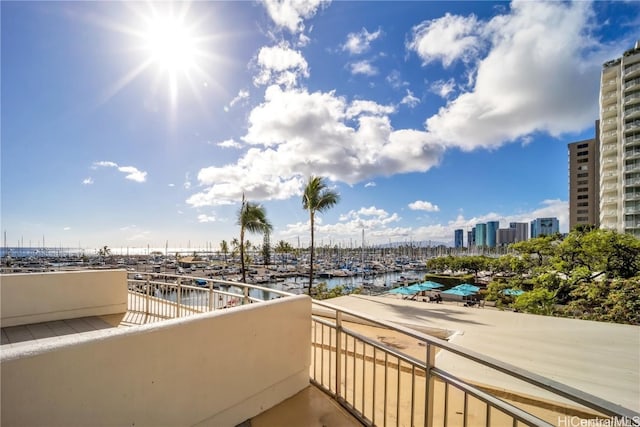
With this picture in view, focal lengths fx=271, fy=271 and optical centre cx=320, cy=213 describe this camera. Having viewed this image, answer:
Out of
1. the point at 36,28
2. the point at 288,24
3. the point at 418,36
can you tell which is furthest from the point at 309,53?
the point at 36,28

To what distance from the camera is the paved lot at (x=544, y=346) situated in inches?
146

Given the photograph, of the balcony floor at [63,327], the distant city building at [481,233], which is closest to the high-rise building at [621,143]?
the balcony floor at [63,327]

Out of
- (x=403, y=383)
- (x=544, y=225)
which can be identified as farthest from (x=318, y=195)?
(x=544, y=225)

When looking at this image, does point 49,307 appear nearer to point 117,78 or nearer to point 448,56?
point 117,78

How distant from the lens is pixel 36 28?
5.79 m

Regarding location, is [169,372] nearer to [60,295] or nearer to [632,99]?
[60,295]

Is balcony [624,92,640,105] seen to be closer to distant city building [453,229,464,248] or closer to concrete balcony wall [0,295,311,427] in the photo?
concrete balcony wall [0,295,311,427]

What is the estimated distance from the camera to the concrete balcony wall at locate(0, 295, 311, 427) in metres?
1.36

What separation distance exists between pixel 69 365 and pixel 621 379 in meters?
6.43

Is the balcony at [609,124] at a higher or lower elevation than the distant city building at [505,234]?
higher

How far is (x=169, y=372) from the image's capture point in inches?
73.1

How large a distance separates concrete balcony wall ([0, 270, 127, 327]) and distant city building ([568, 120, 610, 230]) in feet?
251

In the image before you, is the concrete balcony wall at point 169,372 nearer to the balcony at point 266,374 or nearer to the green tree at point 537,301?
the balcony at point 266,374

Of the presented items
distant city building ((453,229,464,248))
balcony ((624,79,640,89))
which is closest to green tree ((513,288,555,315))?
balcony ((624,79,640,89))
